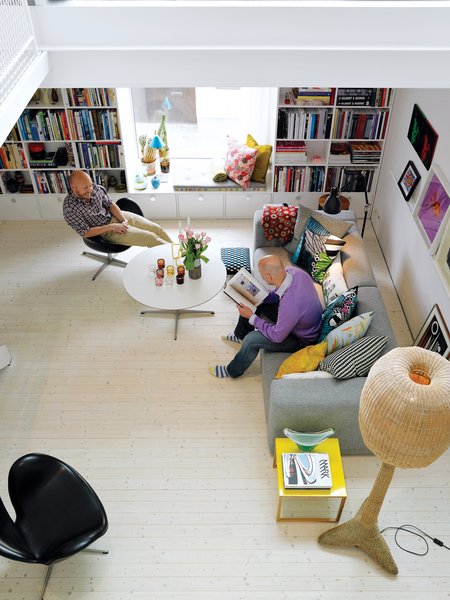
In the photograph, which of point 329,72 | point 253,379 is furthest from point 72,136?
point 329,72

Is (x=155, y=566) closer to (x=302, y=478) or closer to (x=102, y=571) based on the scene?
(x=102, y=571)

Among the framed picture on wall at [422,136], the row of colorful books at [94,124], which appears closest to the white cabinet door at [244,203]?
the row of colorful books at [94,124]

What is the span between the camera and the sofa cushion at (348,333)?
3.82 meters

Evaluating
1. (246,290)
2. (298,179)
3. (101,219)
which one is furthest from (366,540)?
(298,179)

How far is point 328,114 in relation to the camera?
18.1 feet

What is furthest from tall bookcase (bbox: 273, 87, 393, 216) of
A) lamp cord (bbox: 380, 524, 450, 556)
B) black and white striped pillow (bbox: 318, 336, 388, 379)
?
lamp cord (bbox: 380, 524, 450, 556)

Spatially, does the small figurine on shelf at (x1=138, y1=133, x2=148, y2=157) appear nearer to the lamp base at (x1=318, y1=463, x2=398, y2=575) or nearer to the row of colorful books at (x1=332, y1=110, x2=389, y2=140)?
the row of colorful books at (x1=332, y1=110, x2=389, y2=140)

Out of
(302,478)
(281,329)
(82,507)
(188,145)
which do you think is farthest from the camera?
(188,145)

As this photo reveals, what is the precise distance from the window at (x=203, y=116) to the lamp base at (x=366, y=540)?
4.20m

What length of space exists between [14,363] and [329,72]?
10.8 ft

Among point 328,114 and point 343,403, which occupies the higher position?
point 328,114

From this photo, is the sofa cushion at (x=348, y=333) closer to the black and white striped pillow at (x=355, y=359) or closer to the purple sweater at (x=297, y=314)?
the black and white striped pillow at (x=355, y=359)

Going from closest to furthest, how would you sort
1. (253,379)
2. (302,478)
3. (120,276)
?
1. (302,478)
2. (253,379)
3. (120,276)

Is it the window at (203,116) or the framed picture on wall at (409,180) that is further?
the window at (203,116)
